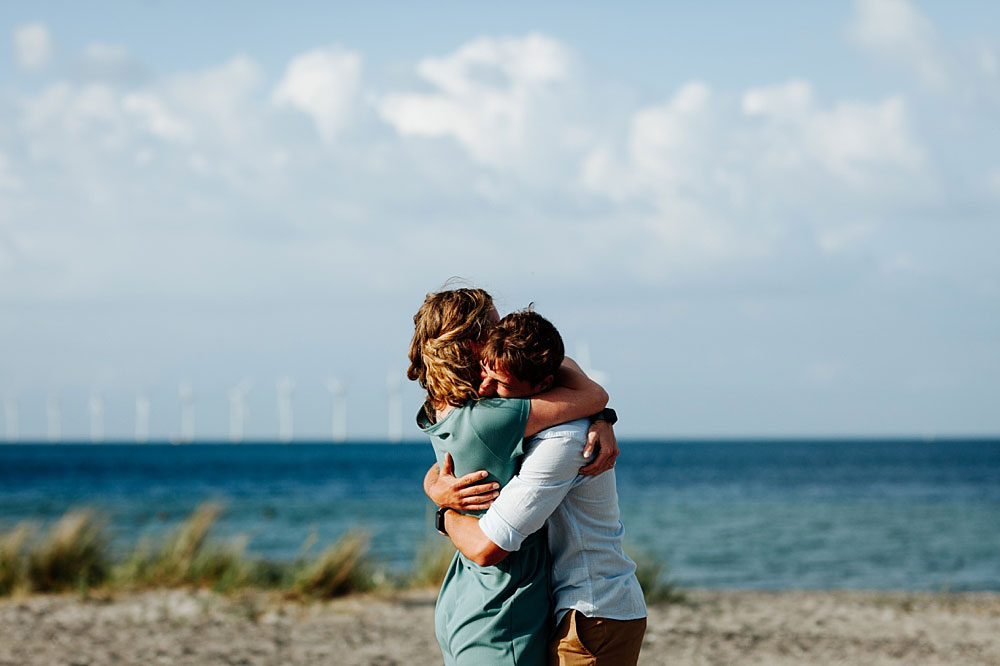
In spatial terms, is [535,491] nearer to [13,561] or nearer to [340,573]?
[340,573]

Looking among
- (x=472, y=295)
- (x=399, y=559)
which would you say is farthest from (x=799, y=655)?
(x=399, y=559)

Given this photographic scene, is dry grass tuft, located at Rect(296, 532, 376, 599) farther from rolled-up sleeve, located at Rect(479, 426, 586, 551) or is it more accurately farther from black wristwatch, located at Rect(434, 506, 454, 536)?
rolled-up sleeve, located at Rect(479, 426, 586, 551)

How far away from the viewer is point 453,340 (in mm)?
3152

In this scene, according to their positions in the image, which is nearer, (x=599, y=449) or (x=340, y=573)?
(x=599, y=449)

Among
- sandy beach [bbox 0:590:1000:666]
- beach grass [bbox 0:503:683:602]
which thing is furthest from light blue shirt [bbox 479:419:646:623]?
beach grass [bbox 0:503:683:602]

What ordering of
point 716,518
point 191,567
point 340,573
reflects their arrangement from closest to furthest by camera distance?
point 340,573 < point 191,567 < point 716,518

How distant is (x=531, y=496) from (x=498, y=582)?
0.33 metres

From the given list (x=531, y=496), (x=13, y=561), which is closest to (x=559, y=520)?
(x=531, y=496)

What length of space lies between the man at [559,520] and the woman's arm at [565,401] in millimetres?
30

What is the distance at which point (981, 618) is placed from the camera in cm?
1054

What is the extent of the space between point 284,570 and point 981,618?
7441mm

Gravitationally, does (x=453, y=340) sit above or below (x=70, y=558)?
above

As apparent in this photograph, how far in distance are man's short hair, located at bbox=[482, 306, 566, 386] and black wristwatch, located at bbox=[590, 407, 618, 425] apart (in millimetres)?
222

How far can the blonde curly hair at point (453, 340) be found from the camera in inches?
123
